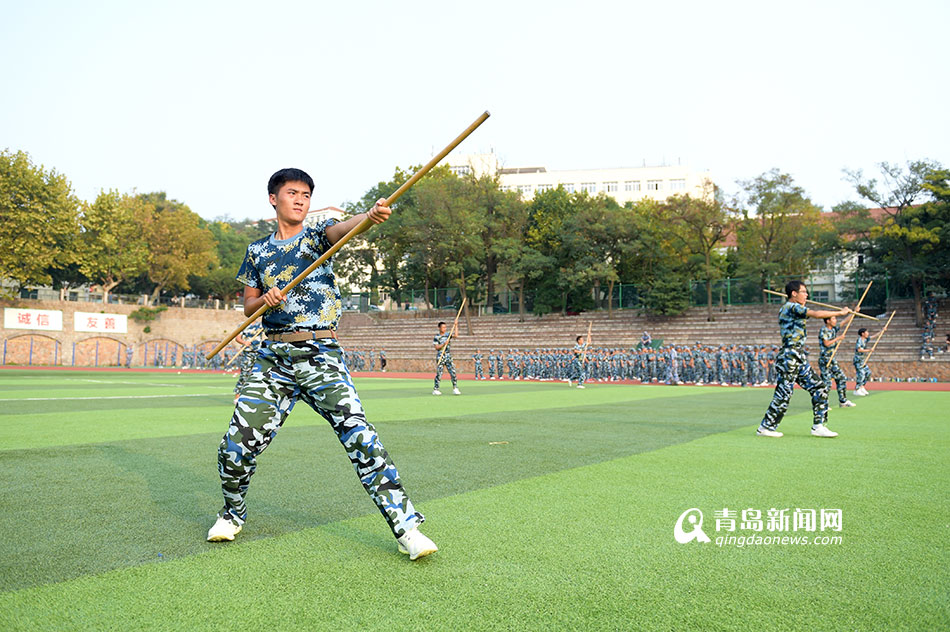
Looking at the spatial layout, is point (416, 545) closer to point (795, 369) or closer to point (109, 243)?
point (795, 369)

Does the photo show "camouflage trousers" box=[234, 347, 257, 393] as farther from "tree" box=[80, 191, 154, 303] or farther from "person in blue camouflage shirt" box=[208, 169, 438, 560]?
"tree" box=[80, 191, 154, 303]

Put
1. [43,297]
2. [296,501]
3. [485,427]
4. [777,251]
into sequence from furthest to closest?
[43,297]
[777,251]
[485,427]
[296,501]

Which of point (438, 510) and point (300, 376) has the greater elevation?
point (300, 376)

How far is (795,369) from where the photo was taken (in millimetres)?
8180

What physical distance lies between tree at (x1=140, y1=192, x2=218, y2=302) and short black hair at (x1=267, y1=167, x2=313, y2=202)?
51.9 metres

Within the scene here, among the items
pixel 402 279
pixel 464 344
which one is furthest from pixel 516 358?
pixel 402 279

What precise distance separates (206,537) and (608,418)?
7.97m

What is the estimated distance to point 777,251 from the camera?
127 ft

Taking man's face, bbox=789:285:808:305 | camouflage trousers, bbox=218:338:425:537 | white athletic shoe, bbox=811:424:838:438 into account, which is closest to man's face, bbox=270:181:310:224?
camouflage trousers, bbox=218:338:425:537

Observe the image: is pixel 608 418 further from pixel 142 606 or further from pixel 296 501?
pixel 142 606

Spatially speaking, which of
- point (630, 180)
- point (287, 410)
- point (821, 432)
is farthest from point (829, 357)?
point (630, 180)

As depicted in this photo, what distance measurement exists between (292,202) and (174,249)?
5329 cm

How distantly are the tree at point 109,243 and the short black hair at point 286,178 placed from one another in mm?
48376

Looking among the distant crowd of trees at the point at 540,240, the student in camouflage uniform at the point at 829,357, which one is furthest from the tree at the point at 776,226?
the student in camouflage uniform at the point at 829,357
